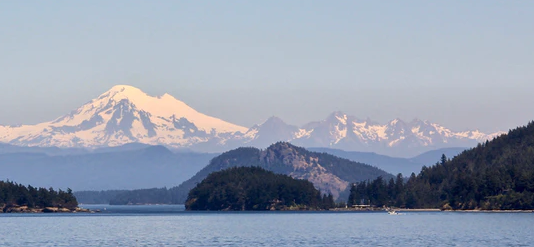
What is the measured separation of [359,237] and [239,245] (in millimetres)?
29826

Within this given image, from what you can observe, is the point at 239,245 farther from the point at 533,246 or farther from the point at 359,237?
Result: the point at 533,246

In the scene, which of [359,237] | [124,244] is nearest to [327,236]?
[359,237]

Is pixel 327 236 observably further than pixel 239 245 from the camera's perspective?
Yes

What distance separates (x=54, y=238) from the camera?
196875mm

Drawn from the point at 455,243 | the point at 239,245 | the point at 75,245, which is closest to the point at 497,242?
the point at 455,243

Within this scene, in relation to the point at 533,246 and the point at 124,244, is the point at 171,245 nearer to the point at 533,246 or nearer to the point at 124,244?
the point at 124,244

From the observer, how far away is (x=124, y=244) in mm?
178875

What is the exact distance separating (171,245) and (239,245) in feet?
37.6

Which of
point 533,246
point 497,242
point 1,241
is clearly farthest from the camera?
point 1,241

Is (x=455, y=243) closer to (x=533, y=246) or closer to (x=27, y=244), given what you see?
(x=533, y=246)

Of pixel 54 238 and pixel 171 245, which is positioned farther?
pixel 54 238

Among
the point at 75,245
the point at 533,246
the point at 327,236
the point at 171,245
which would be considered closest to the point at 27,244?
the point at 75,245

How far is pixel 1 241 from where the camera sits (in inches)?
7377

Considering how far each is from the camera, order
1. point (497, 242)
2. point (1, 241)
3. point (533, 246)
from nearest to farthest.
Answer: point (533, 246) < point (497, 242) < point (1, 241)
